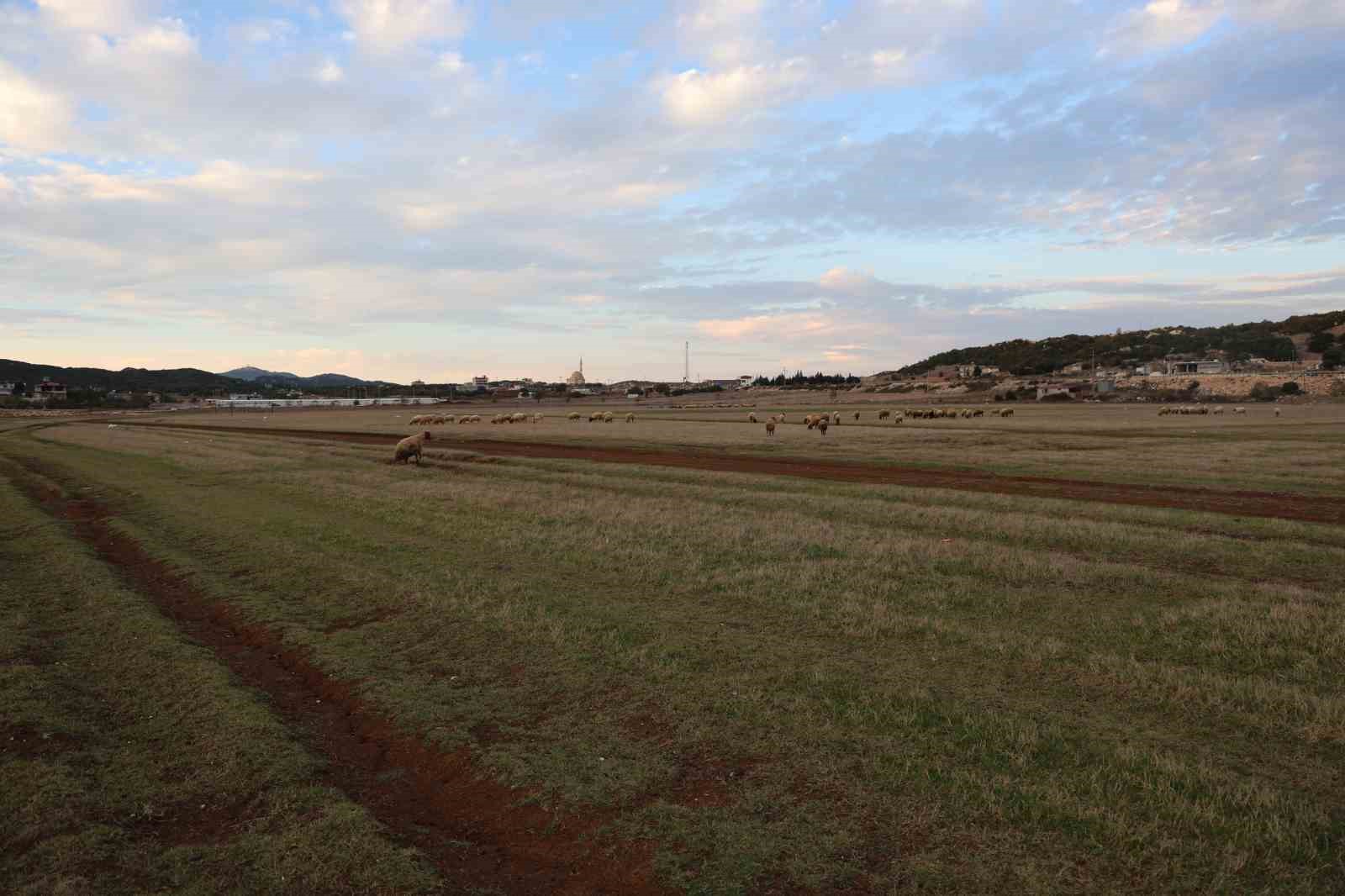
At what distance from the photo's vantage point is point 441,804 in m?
6.28

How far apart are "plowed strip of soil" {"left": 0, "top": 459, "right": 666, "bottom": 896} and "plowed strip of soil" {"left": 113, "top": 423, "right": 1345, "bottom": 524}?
19708 mm

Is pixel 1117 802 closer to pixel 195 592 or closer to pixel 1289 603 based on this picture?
pixel 1289 603

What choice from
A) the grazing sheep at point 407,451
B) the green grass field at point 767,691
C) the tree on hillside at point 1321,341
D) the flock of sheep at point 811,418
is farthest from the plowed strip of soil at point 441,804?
the tree on hillside at point 1321,341

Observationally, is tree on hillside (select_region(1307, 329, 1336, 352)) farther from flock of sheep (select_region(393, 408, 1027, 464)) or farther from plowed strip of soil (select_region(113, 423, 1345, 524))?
plowed strip of soil (select_region(113, 423, 1345, 524))

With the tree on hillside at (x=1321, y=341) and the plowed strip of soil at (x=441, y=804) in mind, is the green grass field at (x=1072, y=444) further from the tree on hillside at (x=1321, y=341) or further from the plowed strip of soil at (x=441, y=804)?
the tree on hillside at (x=1321, y=341)

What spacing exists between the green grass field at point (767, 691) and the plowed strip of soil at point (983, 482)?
2767mm

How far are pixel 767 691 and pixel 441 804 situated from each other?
3.54 metres

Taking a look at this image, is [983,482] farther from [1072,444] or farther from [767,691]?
[767,691]

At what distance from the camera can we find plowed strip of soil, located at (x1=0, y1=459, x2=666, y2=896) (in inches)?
210

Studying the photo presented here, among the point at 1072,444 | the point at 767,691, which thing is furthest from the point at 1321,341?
the point at 767,691

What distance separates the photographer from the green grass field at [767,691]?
546 cm

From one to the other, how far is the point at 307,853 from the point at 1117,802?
612cm

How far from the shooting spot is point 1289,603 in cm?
1084

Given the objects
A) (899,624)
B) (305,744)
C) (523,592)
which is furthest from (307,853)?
(899,624)
